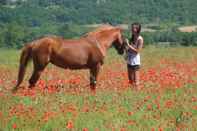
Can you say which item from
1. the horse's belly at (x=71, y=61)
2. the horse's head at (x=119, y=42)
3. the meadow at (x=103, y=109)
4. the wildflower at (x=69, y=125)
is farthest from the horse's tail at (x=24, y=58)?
the wildflower at (x=69, y=125)

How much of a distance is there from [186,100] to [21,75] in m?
4.24

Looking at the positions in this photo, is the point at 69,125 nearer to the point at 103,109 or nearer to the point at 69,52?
the point at 103,109

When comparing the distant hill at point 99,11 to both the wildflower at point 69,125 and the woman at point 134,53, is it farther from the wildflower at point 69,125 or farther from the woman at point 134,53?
the wildflower at point 69,125

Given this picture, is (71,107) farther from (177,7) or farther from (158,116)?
(177,7)

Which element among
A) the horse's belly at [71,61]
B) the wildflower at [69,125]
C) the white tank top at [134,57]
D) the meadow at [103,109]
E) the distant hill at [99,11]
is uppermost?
the wildflower at [69,125]

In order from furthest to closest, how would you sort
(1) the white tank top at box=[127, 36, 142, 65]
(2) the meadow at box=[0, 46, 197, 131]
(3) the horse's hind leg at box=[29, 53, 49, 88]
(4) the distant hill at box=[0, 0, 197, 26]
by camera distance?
(4) the distant hill at box=[0, 0, 197, 26]
(1) the white tank top at box=[127, 36, 142, 65]
(3) the horse's hind leg at box=[29, 53, 49, 88]
(2) the meadow at box=[0, 46, 197, 131]

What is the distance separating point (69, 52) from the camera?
46.0ft

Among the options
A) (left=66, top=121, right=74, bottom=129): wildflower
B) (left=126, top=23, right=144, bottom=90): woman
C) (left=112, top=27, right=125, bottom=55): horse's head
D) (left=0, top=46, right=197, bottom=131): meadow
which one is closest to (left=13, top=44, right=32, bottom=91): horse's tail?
(left=0, top=46, right=197, bottom=131): meadow

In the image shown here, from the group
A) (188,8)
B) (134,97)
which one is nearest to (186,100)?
(134,97)

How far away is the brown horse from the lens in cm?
1360

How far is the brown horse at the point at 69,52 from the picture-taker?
13.6 meters

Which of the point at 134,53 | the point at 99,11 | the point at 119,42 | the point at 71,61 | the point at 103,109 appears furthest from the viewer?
the point at 99,11

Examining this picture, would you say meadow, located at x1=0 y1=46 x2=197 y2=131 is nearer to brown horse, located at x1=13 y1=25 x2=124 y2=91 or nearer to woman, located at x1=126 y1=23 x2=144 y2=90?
brown horse, located at x1=13 y1=25 x2=124 y2=91

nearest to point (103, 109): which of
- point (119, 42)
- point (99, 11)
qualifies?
point (119, 42)
